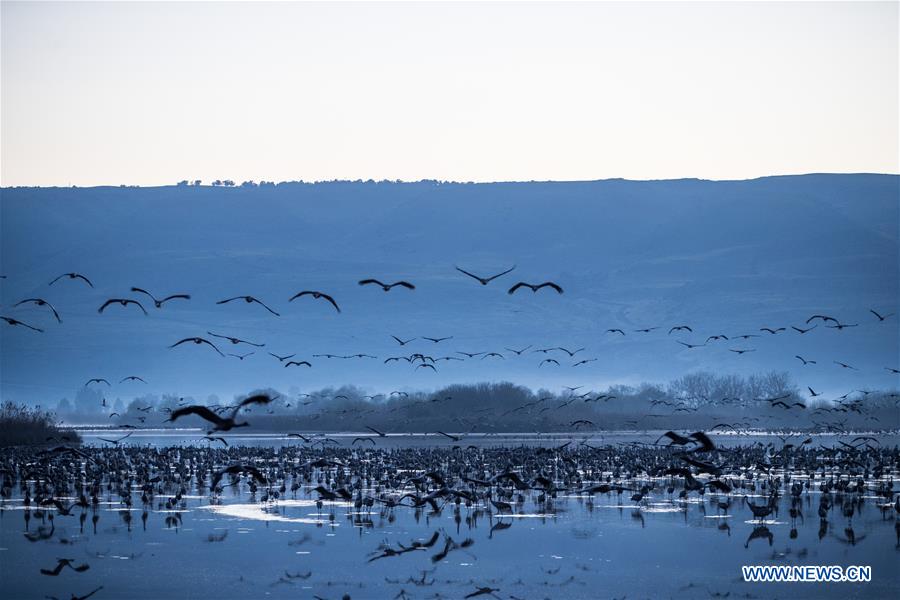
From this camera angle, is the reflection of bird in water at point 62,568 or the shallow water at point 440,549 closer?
the shallow water at point 440,549

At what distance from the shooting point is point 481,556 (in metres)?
25.6

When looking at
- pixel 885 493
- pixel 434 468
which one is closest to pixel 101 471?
pixel 434 468

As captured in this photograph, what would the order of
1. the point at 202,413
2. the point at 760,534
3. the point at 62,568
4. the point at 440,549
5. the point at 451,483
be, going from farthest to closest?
1. the point at 451,483
2. the point at 760,534
3. the point at 440,549
4. the point at 62,568
5. the point at 202,413

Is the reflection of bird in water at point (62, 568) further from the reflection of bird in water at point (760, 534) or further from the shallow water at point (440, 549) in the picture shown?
the reflection of bird in water at point (760, 534)

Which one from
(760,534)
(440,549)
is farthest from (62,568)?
(760,534)

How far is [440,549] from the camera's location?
86.0ft

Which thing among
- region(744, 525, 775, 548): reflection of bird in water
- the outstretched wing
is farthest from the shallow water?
the outstretched wing

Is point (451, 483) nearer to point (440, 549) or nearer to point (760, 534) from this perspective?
point (440, 549)

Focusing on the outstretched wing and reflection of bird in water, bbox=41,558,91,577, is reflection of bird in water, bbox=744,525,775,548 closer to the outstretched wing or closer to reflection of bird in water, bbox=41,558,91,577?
reflection of bird in water, bbox=41,558,91,577

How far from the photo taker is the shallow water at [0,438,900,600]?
74.9 feet

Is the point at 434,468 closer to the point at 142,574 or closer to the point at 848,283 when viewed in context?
the point at 142,574

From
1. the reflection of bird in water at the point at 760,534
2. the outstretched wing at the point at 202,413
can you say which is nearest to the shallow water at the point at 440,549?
the reflection of bird in water at the point at 760,534

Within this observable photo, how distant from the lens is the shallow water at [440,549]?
74.9ft

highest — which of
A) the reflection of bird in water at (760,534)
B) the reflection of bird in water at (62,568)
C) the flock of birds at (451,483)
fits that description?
the flock of birds at (451,483)
